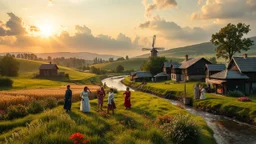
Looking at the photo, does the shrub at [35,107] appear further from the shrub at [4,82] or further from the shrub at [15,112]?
the shrub at [4,82]

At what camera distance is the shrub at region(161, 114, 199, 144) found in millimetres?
17438

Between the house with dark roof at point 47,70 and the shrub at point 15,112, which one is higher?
the house with dark roof at point 47,70

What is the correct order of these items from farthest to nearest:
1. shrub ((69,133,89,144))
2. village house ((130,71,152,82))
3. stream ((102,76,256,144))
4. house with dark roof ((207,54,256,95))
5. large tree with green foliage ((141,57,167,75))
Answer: large tree with green foliage ((141,57,167,75)) → village house ((130,71,152,82)) → house with dark roof ((207,54,256,95)) → stream ((102,76,256,144)) → shrub ((69,133,89,144))

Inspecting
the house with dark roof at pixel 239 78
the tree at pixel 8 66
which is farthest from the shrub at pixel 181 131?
the tree at pixel 8 66

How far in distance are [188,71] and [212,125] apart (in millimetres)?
53275

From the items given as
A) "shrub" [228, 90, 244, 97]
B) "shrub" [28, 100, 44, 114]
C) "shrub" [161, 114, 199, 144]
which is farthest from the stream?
"shrub" [28, 100, 44, 114]

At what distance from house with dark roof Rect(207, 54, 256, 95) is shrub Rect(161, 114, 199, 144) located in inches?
1347

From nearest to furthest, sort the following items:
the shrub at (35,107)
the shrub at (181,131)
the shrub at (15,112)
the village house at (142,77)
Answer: the shrub at (181,131) → the shrub at (15,112) → the shrub at (35,107) → the village house at (142,77)

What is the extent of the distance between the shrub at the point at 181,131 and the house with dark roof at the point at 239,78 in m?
34.2

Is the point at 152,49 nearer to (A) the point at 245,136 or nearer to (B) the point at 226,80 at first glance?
(B) the point at 226,80

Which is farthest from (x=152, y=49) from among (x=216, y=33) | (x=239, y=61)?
(x=239, y=61)

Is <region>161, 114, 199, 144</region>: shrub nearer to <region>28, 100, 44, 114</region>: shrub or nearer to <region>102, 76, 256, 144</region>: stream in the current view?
<region>102, 76, 256, 144</region>: stream

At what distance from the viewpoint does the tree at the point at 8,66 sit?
304ft

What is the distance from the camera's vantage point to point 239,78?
48812 millimetres
